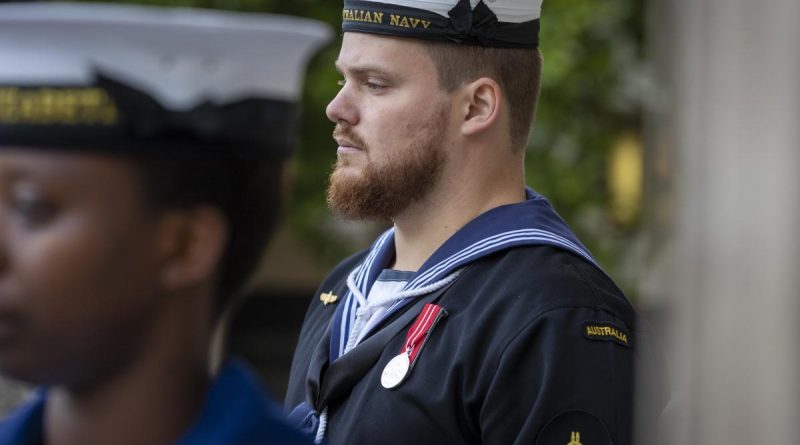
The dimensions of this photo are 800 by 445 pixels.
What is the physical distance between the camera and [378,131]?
2.95 meters

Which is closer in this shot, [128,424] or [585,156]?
[128,424]

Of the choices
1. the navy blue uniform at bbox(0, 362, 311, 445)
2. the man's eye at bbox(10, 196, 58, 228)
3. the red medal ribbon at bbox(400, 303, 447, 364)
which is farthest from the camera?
the red medal ribbon at bbox(400, 303, 447, 364)

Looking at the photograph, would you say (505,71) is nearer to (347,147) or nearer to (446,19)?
(446,19)

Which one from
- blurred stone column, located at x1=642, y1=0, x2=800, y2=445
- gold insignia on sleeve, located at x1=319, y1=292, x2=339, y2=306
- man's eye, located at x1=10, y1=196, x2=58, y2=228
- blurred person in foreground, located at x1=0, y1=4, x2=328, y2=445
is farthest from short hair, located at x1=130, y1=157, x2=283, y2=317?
gold insignia on sleeve, located at x1=319, y1=292, x2=339, y2=306

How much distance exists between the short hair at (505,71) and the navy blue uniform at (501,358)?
0.22m

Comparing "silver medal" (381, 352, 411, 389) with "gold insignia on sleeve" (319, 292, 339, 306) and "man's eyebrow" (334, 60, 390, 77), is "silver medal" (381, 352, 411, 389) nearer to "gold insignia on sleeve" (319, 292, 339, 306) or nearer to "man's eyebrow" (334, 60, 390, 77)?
"gold insignia on sleeve" (319, 292, 339, 306)

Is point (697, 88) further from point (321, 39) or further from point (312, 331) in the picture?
point (312, 331)

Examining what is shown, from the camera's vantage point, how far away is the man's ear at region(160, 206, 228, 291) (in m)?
1.73

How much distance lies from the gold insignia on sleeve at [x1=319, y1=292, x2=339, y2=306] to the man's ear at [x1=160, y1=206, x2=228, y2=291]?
151cm

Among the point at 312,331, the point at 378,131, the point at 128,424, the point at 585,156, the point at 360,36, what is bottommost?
the point at 585,156

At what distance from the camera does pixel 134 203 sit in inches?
66.5

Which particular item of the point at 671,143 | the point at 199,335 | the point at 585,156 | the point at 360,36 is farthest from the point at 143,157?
the point at 585,156

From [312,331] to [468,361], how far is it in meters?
0.61

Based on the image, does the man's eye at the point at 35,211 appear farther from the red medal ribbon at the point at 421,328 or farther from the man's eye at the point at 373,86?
the man's eye at the point at 373,86
